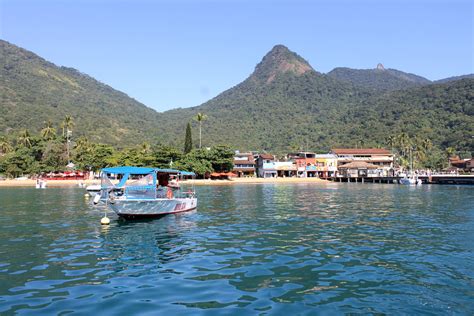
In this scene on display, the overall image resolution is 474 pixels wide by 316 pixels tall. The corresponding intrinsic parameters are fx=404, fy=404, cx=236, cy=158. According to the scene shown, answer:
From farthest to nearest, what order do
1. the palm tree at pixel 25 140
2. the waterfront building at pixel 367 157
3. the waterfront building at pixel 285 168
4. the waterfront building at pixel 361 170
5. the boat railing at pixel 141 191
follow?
the waterfront building at pixel 367 157, the waterfront building at pixel 285 168, the waterfront building at pixel 361 170, the palm tree at pixel 25 140, the boat railing at pixel 141 191

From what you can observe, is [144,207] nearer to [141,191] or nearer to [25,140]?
[141,191]

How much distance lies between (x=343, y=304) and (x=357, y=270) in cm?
420

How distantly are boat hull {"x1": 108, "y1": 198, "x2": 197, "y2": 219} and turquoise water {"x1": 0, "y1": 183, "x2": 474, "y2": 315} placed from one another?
115 centimetres

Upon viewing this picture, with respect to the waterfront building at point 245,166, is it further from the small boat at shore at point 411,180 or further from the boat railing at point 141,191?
the boat railing at point 141,191

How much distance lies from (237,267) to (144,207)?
17.0 meters

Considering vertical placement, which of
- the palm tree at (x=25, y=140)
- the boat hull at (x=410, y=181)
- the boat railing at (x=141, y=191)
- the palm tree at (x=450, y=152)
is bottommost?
the boat hull at (x=410, y=181)

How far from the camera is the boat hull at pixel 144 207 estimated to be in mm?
30469

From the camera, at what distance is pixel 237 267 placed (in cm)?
1611

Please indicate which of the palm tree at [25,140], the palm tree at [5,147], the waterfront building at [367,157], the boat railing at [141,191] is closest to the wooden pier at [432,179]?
the waterfront building at [367,157]

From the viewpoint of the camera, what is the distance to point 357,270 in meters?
15.6

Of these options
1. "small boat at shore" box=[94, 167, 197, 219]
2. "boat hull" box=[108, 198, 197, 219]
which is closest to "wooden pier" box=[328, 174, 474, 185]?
"small boat at shore" box=[94, 167, 197, 219]

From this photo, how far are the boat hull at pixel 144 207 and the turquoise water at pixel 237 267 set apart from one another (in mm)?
1145

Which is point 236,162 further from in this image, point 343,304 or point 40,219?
point 343,304

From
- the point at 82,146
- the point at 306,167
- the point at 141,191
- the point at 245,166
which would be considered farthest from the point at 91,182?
the point at 141,191
